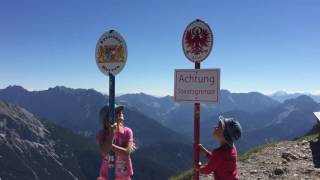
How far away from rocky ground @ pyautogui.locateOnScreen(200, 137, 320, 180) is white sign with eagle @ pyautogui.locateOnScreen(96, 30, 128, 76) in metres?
8.74

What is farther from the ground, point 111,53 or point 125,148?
point 111,53

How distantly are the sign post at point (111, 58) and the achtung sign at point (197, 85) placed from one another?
4.13 feet

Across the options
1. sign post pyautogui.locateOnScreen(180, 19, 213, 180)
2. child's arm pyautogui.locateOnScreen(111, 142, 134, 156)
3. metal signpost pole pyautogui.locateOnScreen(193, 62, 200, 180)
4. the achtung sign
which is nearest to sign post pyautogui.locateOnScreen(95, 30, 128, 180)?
child's arm pyautogui.locateOnScreen(111, 142, 134, 156)

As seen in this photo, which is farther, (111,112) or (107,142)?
(111,112)

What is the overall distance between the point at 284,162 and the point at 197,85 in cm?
1072

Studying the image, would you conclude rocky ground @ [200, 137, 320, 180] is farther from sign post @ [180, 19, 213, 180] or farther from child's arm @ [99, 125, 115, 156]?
child's arm @ [99, 125, 115, 156]

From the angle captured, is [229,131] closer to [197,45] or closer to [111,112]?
[197,45]

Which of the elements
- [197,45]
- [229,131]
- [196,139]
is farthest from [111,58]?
[229,131]

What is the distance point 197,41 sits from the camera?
33.0 ft

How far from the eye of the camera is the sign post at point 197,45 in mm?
9906

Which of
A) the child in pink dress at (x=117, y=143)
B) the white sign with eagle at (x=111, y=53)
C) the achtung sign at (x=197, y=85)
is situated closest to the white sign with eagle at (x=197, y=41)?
the achtung sign at (x=197, y=85)

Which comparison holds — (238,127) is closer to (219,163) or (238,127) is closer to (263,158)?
(219,163)

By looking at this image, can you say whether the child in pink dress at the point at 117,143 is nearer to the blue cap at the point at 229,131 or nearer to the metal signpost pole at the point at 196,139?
the metal signpost pole at the point at 196,139

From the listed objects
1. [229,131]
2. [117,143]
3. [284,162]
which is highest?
[229,131]
